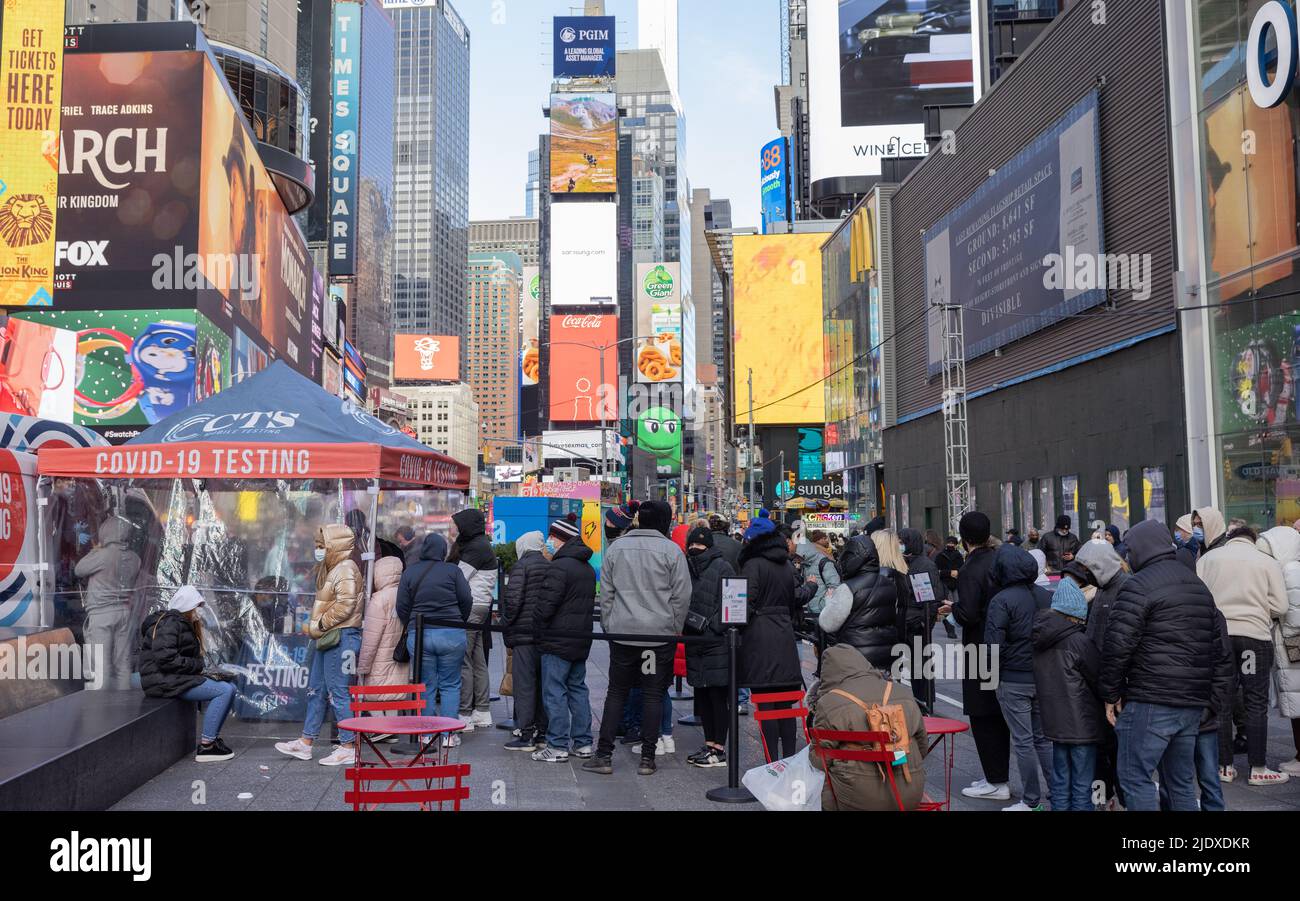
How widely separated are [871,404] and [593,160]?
98502 millimetres

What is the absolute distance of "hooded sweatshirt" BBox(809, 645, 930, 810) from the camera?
5.04 metres

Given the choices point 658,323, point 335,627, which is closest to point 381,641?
point 335,627

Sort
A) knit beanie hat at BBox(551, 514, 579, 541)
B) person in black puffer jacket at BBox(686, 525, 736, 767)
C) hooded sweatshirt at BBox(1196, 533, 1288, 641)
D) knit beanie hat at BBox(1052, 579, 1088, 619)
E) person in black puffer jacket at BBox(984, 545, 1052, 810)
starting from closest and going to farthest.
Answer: knit beanie hat at BBox(1052, 579, 1088, 619) < person in black puffer jacket at BBox(984, 545, 1052, 810) < hooded sweatshirt at BBox(1196, 533, 1288, 641) < person in black puffer jacket at BBox(686, 525, 736, 767) < knit beanie hat at BBox(551, 514, 579, 541)

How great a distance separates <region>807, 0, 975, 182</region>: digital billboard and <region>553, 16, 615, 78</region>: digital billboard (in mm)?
85211

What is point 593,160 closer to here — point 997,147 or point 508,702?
point 997,147

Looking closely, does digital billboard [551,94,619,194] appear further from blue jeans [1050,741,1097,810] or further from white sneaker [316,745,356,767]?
blue jeans [1050,741,1097,810]

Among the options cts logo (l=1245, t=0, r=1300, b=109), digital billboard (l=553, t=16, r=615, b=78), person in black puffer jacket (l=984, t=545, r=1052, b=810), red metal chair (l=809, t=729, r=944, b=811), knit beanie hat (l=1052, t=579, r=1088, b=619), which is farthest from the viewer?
digital billboard (l=553, t=16, r=615, b=78)

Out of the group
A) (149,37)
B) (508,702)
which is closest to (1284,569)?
(508,702)

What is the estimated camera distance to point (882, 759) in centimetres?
499

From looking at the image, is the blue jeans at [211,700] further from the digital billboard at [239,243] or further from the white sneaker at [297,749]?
the digital billboard at [239,243]

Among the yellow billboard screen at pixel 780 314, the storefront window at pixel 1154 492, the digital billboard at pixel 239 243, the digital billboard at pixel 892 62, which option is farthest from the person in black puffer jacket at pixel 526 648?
the yellow billboard screen at pixel 780 314

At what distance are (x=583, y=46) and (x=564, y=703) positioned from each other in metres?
145

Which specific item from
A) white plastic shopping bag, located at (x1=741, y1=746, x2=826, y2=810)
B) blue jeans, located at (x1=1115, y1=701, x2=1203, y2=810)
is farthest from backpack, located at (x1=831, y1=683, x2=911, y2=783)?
blue jeans, located at (x1=1115, y1=701, x2=1203, y2=810)

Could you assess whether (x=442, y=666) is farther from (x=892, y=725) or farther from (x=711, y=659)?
(x=892, y=725)
